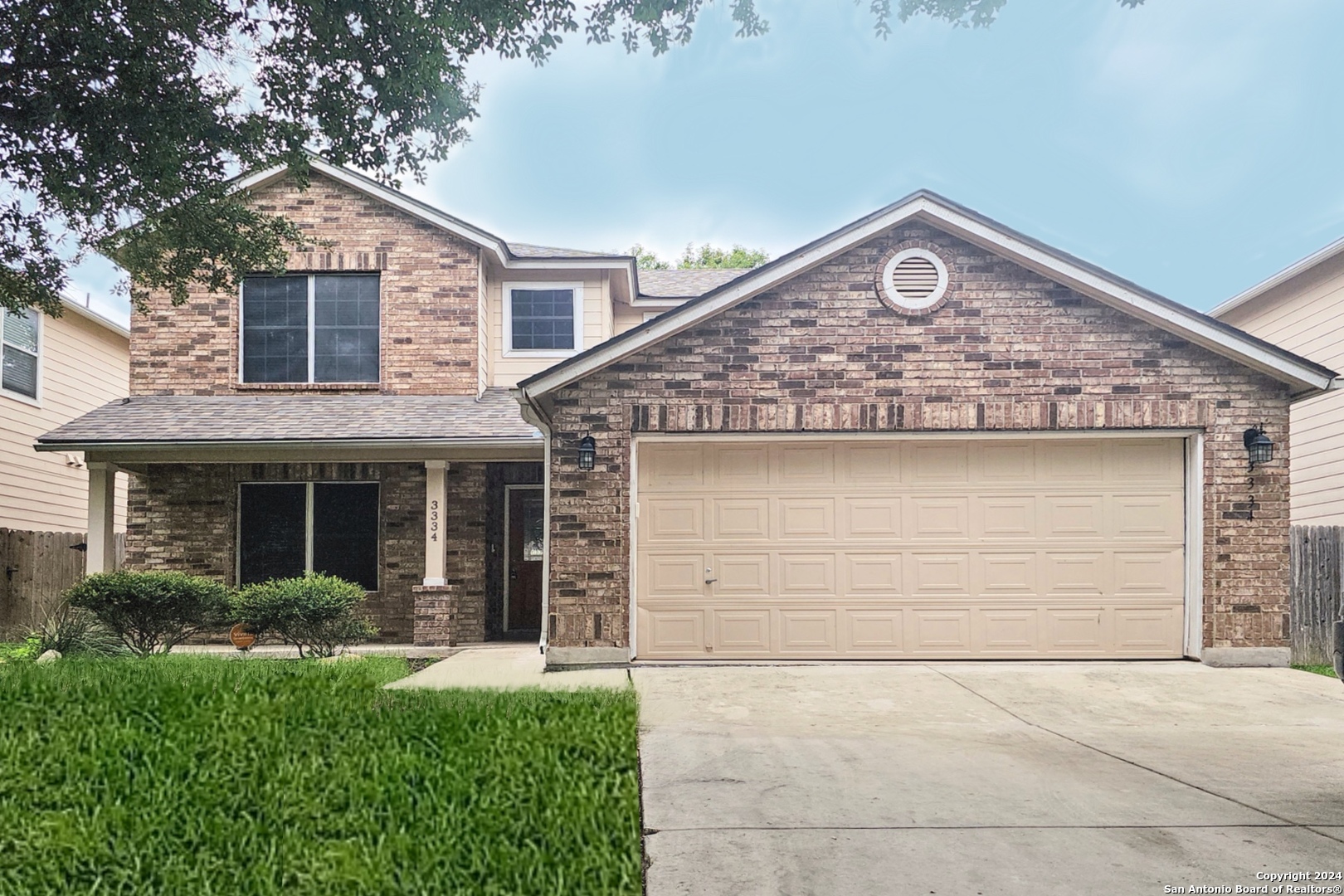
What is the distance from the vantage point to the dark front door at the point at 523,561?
13.3m

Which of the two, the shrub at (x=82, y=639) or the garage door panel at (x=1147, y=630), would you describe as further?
the shrub at (x=82, y=639)

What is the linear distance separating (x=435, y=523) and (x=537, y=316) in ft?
12.7

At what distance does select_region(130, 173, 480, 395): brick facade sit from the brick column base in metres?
2.97

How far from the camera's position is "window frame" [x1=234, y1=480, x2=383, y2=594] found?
42.0 ft

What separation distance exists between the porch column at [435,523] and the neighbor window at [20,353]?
768cm

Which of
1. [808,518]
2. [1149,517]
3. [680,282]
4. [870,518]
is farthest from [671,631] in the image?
[680,282]

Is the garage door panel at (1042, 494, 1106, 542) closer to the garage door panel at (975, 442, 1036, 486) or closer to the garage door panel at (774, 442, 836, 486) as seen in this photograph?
the garage door panel at (975, 442, 1036, 486)

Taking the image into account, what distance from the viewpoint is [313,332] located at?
13.5 m

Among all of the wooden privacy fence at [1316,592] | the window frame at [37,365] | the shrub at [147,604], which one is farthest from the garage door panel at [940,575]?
the window frame at [37,365]

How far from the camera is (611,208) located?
86.2 m

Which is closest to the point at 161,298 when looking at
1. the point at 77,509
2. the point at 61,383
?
the point at 61,383

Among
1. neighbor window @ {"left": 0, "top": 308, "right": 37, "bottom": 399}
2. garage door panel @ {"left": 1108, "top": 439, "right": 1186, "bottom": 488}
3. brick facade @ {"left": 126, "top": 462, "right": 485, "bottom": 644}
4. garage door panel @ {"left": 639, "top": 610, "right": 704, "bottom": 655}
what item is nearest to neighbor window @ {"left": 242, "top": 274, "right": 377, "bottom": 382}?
brick facade @ {"left": 126, "top": 462, "right": 485, "bottom": 644}

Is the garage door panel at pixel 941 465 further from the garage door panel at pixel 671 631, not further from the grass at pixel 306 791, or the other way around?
the grass at pixel 306 791

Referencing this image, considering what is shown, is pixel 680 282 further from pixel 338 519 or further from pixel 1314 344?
pixel 1314 344
